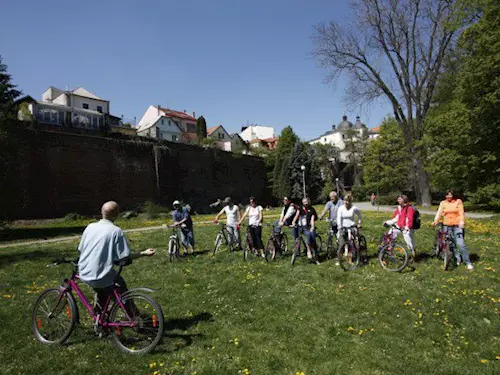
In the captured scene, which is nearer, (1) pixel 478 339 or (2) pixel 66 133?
(1) pixel 478 339

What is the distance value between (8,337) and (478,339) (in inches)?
278

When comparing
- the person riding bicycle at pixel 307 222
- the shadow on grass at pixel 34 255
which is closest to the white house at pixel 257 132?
the shadow on grass at pixel 34 255

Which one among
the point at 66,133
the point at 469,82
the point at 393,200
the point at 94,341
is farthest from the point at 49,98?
the point at 94,341

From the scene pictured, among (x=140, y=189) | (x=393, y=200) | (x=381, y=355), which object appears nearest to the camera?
(x=381, y=355)

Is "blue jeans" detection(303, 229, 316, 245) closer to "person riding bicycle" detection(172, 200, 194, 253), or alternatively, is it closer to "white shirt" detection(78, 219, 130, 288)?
"person riding bicycle" detection(172, 200, 194, 253)

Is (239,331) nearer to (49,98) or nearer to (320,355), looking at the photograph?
(320,355)

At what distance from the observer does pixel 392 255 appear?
8.88 m

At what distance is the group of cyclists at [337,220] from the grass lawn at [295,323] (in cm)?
78

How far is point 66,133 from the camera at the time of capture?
29.3m

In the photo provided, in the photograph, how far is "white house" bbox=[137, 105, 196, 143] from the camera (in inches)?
2474

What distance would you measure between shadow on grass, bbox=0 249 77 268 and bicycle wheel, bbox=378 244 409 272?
10073 mm

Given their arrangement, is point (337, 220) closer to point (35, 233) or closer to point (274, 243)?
point (274, 243)

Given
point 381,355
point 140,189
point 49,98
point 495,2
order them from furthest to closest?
1. point 49,98
2. point 140,189
3. point 495,2
4. point 381,355

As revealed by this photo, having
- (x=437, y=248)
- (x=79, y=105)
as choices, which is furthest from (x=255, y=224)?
(x=79, y=105)
